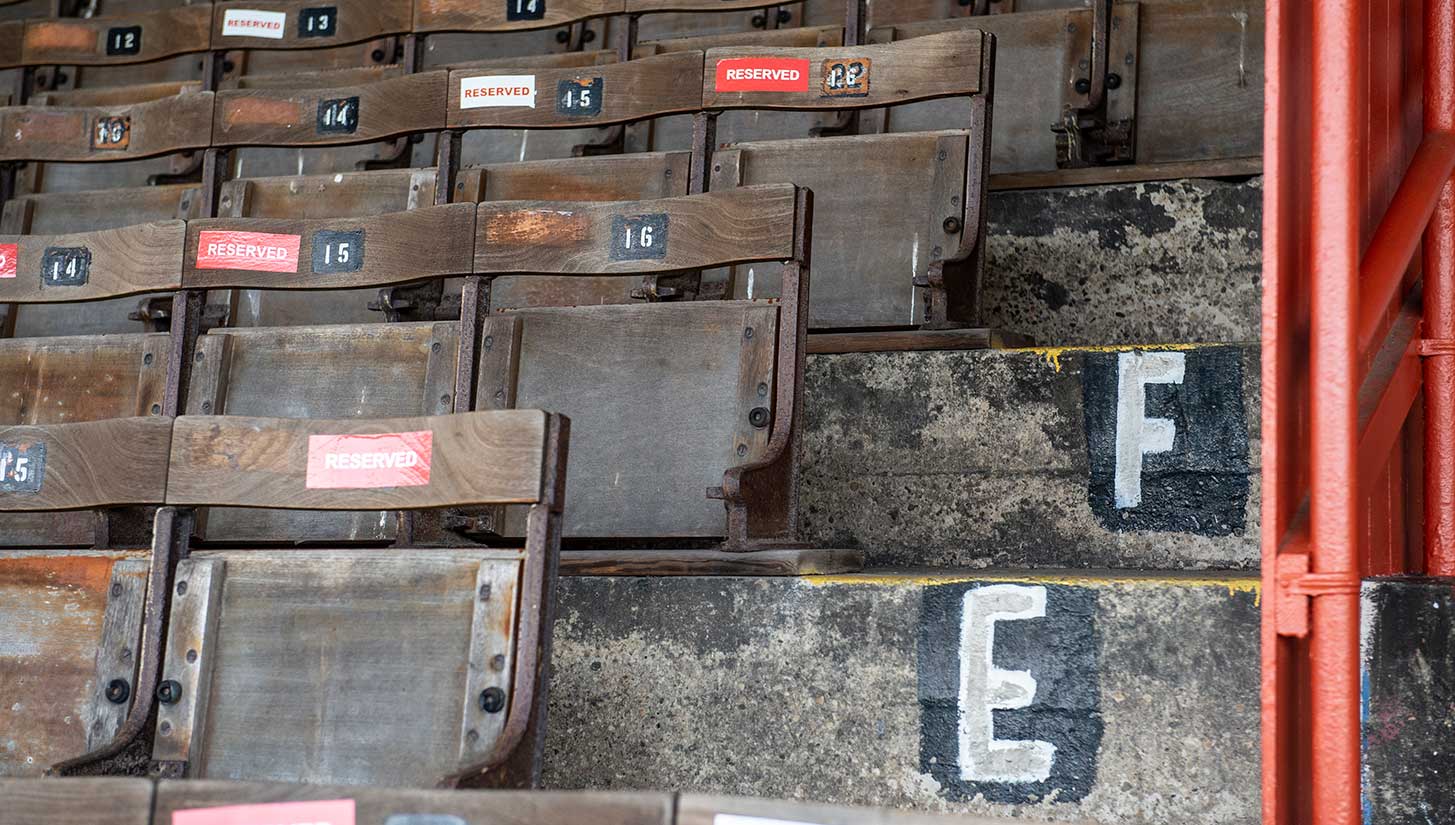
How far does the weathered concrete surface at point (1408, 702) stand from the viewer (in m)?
1.28

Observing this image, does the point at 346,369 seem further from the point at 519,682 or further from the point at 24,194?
the point at 24,194

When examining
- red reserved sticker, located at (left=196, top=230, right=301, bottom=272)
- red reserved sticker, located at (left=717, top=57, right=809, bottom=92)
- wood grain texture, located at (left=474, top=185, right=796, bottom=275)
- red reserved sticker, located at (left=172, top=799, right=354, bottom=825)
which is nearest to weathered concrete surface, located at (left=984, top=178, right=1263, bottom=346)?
red reserved sticker, located at (left=717, top=57, right=809, bottom=92)

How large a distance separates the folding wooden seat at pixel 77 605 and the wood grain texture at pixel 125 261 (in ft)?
1.28

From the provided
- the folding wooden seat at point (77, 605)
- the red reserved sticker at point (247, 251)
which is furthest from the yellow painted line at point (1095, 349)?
the folding wooden seat at point (77, 605)

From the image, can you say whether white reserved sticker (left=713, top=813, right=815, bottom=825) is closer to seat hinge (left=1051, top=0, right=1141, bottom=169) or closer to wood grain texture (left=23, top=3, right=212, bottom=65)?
seat hinge (left=1051, top=0, right=1141, bottom=169)

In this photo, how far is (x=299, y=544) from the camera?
193cm

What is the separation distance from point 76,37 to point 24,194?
37cm

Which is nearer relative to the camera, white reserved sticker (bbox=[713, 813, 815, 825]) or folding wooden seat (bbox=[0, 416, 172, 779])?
white reserved sticker (bbox=[713, 813, 815, 825])

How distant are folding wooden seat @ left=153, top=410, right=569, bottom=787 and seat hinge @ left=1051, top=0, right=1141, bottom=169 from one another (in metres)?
1.44

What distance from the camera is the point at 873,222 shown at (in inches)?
85.8

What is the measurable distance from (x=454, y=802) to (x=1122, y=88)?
1.89m

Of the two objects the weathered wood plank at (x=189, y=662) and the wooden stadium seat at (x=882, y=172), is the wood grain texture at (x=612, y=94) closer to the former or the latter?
the wooden stadium seat at (x=882, y=172)

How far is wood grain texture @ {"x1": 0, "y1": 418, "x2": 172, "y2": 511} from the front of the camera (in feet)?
4.81

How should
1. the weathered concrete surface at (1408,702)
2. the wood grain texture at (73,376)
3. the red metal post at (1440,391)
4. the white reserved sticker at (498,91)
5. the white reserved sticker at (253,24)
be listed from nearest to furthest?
the weathered concrete surface at (1408,702)
the red metal post at (1440,391)
the wood grain texture at (73,376)
the white reserved sticker at (498,91)
the white reserved sticker at (253,24)
